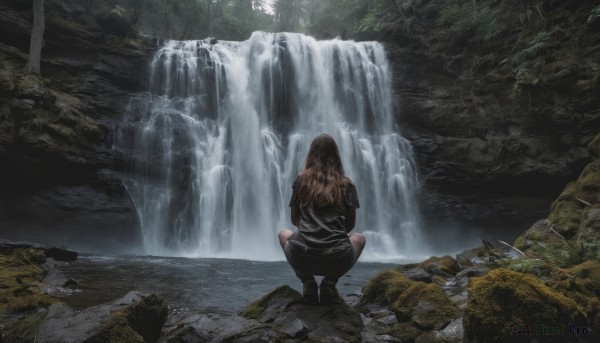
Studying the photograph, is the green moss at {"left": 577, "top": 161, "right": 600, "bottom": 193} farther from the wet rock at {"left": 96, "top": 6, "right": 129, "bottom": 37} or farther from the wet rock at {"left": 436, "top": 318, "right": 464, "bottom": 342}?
the wet rock at {"left": 96, "top": 6, "right": 129, "bottom": 37}

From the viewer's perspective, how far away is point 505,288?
10.5ft

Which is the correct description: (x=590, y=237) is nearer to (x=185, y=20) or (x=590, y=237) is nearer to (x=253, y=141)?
(x=253, y=141)

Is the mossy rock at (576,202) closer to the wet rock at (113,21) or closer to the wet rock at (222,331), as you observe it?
the wet rock at (222,331)

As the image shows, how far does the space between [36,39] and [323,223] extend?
18.3 m

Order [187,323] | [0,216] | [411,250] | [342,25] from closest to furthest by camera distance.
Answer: [187,323], [0,216], [411,250], [342,25]

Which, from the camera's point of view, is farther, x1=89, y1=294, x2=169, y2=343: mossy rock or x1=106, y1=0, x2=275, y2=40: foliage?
x1=106, y1=0, x2=275, y2=40: foliage

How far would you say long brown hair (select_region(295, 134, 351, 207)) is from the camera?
12.6ft

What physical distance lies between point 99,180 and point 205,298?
12178mm

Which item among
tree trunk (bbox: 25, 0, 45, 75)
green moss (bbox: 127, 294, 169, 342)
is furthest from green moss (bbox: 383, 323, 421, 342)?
tree trunk (bbox: 25, 0, 45, 75)

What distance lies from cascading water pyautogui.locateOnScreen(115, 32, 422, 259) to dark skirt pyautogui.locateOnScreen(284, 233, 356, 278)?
11.8 m

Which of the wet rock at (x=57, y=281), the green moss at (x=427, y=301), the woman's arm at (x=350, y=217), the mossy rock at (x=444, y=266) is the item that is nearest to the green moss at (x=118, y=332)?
the woman's arm at (x=350, y=217)

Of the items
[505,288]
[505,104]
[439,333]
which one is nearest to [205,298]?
[439,333]

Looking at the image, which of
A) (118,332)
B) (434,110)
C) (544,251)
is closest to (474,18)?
(434,110)

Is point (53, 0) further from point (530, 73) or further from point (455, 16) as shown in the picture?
point (530, 73)
